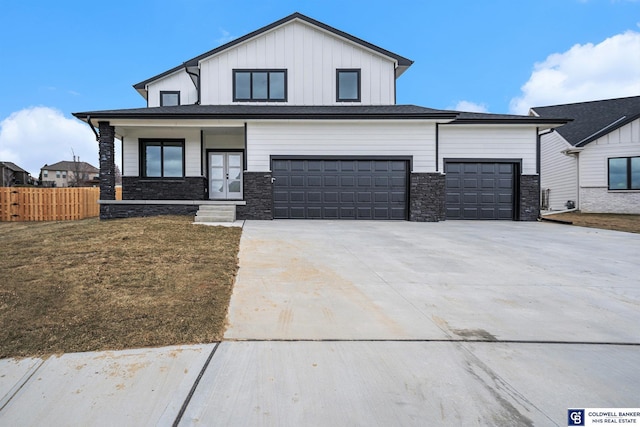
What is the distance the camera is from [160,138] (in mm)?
13523

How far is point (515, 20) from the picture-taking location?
1761 centimetres

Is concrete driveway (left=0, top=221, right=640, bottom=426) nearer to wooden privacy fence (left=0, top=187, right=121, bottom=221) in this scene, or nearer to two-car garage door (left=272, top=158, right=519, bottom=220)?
two-car garage door (left=272, top=158, right=519, bottom=220)

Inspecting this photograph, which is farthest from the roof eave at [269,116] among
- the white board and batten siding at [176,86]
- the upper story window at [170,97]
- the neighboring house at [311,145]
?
the white board and batten siding at [176,86]

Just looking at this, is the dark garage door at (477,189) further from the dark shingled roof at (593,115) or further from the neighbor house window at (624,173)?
the neighbor house window at (624,173)

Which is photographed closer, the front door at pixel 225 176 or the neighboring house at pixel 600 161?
the front door at pixel 225 176

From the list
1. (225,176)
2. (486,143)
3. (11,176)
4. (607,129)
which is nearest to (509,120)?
(486,143)

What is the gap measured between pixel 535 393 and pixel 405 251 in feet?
15.0

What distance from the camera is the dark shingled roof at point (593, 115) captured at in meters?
17.5

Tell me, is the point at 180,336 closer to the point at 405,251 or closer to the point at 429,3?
the point at 405,251

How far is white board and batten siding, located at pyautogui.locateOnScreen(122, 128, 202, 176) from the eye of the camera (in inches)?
525

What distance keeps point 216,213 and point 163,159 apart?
466 centimetres

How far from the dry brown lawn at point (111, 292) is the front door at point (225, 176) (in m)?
7.44

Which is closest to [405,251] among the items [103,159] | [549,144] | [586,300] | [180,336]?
[586,300]

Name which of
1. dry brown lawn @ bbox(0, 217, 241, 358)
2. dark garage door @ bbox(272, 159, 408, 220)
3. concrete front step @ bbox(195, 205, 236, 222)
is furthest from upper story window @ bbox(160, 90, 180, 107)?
dry brown lawn @ bbox(0, 217, 241, 358)
